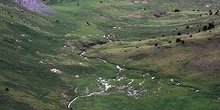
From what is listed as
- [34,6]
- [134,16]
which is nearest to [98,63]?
[34,6]

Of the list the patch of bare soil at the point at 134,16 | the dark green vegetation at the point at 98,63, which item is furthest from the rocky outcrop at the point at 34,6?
the patch of bare soil at the point at 134,16

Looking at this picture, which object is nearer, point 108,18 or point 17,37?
point 17,37

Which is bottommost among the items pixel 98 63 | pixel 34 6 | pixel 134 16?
pixel 134 16

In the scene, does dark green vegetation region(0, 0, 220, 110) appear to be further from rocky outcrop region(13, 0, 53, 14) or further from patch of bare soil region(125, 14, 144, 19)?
patch of bare soil region(125, 14, 144, 19)

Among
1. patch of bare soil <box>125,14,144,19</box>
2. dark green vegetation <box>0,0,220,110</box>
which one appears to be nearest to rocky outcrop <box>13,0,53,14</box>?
dark green vegetation <box>0,0,220,110</box>

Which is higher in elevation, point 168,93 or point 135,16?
point 168,93

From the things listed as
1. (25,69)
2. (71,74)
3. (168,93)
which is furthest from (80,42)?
(168,93)

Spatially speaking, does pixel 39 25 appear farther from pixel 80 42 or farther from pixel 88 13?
pixel 88 13

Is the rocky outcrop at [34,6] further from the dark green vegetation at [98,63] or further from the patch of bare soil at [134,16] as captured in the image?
the patch of bare soil at [134,16]

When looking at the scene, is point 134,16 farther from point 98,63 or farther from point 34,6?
point 98,63
